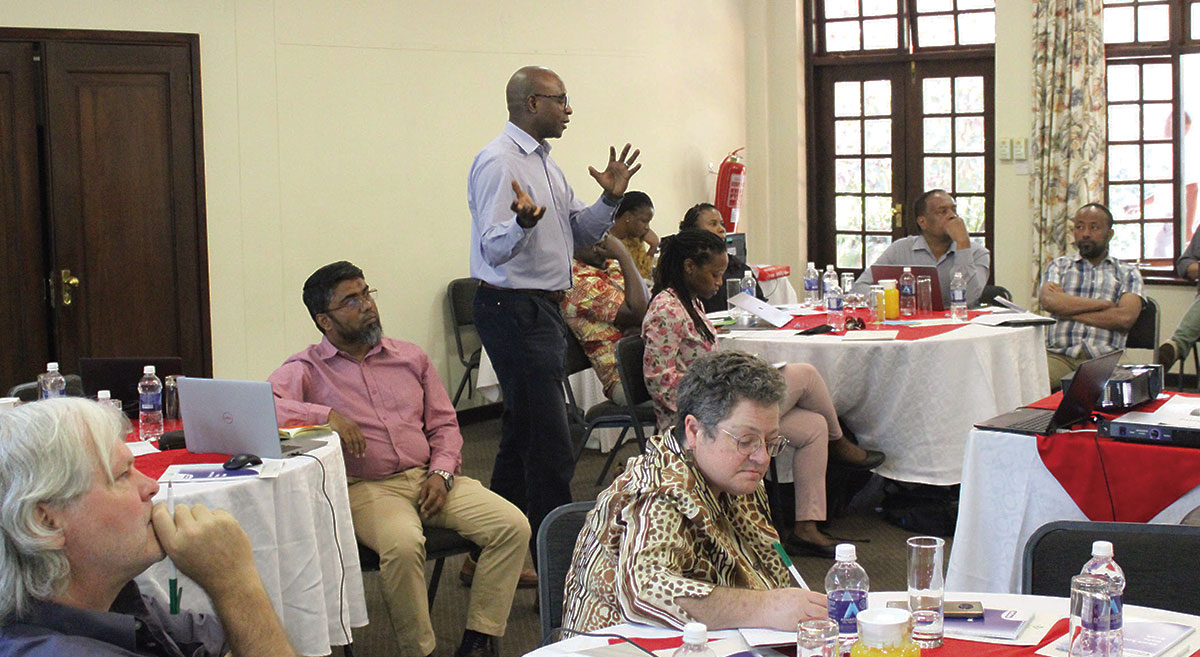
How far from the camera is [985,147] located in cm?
932

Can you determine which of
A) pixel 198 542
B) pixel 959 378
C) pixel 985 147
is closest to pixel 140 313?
pixel 959 378

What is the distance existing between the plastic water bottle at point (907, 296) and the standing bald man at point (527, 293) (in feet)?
6.31

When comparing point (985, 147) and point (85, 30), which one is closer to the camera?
point (85, 30)

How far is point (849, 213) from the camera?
32.7 ft

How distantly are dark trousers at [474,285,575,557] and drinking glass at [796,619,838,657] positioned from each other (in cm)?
256

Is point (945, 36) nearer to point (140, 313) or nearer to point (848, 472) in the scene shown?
point (848, 472)

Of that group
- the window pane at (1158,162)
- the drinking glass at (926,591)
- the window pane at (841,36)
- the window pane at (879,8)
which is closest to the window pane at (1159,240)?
the window pane at (1158,162)

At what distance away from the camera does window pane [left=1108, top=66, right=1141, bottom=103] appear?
339 inches

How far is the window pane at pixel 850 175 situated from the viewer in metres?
9.85

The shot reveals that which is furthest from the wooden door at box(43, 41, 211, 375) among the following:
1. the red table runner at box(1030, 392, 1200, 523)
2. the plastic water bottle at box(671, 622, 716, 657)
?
the plastic water bottle at box(671, 622, 716, 657)

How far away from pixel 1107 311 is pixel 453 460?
358 centimetres

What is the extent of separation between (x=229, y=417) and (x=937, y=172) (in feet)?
24.3

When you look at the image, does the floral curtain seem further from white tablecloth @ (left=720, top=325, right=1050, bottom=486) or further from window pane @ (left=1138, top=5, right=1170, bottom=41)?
white tablecloth @ (left=720, top=325, right=1050, bottom=486)

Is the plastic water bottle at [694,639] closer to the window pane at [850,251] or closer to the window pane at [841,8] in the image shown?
the window pane at [850,251]
